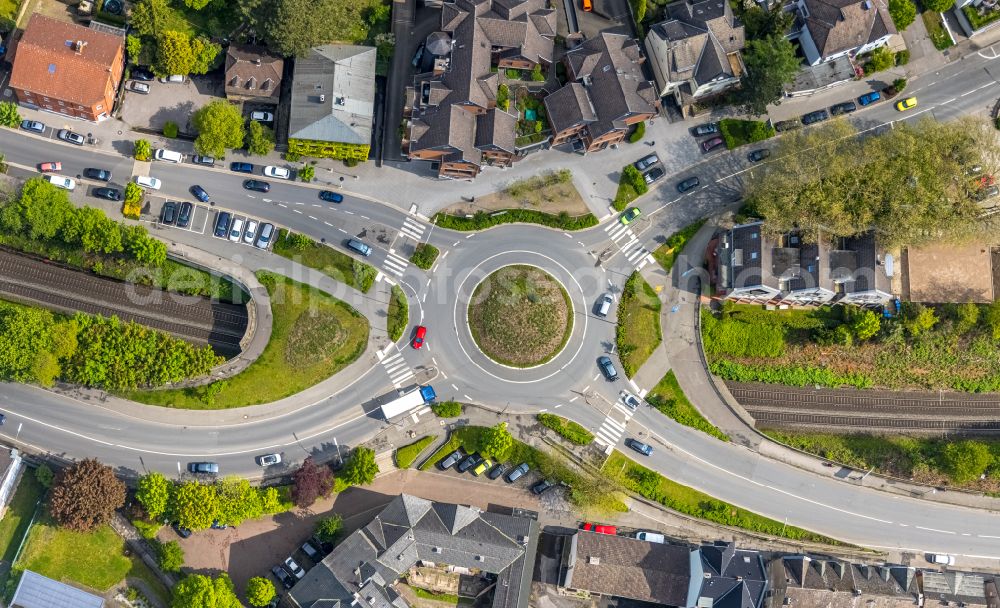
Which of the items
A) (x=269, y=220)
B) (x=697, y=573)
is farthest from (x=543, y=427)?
(x=269, y=220)

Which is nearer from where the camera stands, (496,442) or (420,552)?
(420,552)

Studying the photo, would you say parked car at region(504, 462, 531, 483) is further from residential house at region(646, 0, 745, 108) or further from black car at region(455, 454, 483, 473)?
residential house at region(646, 0, 745, 108)

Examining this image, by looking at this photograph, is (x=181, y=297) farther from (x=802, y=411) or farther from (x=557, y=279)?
(x=802, y=411)

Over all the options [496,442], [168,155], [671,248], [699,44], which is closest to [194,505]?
[496,442]

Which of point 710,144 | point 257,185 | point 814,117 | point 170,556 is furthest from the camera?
point 814,117

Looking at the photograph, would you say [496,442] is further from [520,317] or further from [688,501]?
[688,501]

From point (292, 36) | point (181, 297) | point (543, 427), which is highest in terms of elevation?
point (292, 36)
